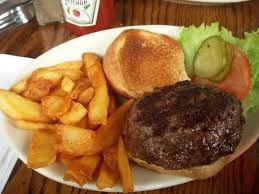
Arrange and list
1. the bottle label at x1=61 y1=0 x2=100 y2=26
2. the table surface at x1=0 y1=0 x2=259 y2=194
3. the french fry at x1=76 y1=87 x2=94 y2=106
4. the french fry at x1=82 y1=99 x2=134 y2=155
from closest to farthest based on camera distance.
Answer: the french fry at x1=82 y1=99 x2=134 y2=155, the french fry at x1=76 y1=87 x2=94 y2=106, the bottle label at x1=61 y1=0 x2=100 y2=26, the table surface at x1=0 y1=0 x2=259 y2=194

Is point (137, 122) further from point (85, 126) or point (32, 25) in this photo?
point (32, 25)

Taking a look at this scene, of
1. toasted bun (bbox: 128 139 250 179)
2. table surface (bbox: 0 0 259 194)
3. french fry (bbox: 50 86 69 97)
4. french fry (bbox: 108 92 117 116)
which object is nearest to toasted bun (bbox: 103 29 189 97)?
french fry (bbox: 108 92 117 116)

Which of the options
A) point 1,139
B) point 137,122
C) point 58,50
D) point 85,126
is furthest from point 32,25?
point 137,122

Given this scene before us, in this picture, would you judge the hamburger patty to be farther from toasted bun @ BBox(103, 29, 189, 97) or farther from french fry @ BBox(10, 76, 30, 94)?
french fry @ BBox(10, 76, 30, 94)

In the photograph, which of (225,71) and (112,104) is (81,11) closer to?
(112,104)

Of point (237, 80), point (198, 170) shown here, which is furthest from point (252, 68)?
point (198, 170)

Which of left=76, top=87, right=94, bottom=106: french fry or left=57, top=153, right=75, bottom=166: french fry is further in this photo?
left=76, top=87, right=94, bottom=106: french fry

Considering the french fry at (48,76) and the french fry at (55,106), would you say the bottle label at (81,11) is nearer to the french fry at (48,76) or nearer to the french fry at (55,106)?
the french fry at (48,76)
